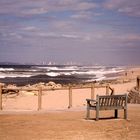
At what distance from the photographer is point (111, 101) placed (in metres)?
14.6

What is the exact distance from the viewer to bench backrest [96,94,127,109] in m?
14.4

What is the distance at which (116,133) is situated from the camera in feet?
39.5

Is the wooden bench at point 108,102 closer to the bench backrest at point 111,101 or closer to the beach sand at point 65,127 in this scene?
the bench backrest at point 111,101

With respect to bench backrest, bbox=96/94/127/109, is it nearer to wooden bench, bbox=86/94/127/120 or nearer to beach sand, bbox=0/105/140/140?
wooden bench, bbox=86/94/127/120

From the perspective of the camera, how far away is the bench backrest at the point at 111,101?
14.4 meters

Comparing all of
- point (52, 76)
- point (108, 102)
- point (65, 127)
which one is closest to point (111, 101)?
point (108, 102)

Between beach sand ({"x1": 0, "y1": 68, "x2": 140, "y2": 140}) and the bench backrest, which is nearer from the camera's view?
beach sand ({"x1": 0, "y1": 68, "x2": 140, "y2": 140})

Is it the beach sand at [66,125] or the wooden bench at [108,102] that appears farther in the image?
the wooden bench at [108,102]

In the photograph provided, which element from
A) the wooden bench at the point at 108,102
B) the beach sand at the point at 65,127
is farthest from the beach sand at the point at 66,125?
the wooden bench at the point at 108,102

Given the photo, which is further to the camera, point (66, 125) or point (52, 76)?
point (52, 76)

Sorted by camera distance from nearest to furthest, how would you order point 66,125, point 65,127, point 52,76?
point 65,127 → point 66,125 → point 52,76

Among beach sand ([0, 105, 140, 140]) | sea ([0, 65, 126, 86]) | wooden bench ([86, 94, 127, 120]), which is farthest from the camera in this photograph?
sea ([0, 65, 126, 86])

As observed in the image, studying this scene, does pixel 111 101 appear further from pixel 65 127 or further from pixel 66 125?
pixel 65 127

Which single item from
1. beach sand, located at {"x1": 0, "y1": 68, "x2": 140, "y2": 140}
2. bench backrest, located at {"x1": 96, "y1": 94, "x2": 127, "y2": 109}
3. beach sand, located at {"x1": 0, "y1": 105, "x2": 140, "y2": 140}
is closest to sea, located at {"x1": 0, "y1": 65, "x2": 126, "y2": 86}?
beach sand, located at {"x1": 0, "y1": 68, "x2": 140, "y2": 140}
